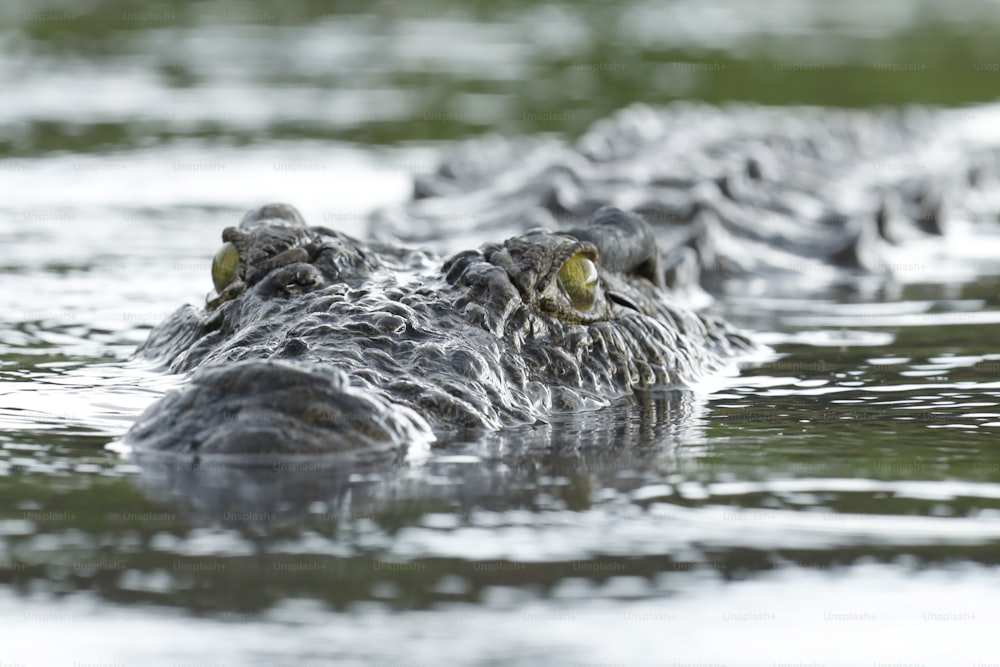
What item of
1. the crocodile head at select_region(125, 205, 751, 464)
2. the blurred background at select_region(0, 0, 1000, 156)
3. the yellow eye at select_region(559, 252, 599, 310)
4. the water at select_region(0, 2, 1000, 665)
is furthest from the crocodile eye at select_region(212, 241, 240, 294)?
the blurred background at select_region(0, 0, 1000, 156)

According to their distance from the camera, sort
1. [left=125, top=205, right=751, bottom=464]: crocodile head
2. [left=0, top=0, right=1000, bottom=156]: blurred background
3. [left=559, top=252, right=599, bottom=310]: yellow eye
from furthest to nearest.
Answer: [left=0, top=0, right=1000, bottom=156]: blurred background
[left=559, top=252, right=599, bottom=310]: yellow eye
[left=125, top=205, right=751, bottom=464]: crocodile head

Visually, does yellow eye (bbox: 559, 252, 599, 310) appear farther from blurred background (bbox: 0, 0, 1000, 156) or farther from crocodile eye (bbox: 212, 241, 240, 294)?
blurred background (bbox: 0, 0, 1000, 156)

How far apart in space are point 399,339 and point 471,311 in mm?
352

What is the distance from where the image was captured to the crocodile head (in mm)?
4426

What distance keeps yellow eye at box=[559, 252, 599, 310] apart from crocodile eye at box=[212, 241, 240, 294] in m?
1.11

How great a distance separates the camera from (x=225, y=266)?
19.1ft

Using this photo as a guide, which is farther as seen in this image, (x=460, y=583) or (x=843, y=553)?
(x=843, y=553)

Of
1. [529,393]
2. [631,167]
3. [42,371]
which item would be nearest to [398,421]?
[529,393]

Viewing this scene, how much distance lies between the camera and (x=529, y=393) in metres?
5.27

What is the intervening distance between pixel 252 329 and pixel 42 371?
4.27 feet

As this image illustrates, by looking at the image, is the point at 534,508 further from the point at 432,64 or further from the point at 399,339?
the point at 432,64

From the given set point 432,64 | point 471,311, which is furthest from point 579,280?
point 432,64

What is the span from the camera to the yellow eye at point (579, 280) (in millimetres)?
5691

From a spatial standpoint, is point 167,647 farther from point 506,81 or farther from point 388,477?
point 506,81
